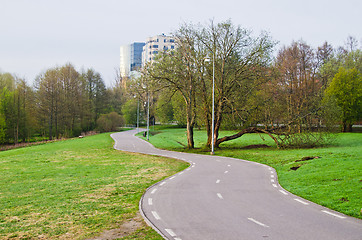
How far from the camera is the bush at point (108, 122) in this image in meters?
69.9

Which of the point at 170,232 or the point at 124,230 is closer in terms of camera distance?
the point at 170,232

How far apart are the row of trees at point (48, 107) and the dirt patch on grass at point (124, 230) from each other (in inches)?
1892

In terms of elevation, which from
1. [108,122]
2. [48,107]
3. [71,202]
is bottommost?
[71,202]

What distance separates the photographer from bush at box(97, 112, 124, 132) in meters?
69.9

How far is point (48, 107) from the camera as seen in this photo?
5662 centimetres

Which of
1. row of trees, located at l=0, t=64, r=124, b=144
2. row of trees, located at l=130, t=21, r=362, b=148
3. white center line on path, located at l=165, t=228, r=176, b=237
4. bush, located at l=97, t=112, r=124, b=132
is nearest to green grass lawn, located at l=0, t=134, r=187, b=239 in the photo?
white center line on path, located at l=165, t=228, r=176, b=237

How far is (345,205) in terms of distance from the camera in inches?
313

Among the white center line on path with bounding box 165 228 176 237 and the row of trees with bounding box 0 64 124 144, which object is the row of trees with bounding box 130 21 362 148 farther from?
the row of trees with bounding box 0 64 124 144

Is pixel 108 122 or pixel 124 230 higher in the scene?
pixel 108 122

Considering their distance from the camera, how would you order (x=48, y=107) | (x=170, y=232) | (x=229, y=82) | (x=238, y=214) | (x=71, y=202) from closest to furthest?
(x=170, y=232), (x=238, y=214), (x=71, y=202), (x=229, y=82), (x=48, y=107)

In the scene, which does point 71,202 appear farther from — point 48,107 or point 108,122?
point 108,122

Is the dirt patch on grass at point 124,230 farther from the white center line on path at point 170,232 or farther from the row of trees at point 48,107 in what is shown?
the row of trees at point 48,107

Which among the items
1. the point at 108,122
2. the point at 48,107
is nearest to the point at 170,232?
the point at 48,107

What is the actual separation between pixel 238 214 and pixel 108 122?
66.5 meters
